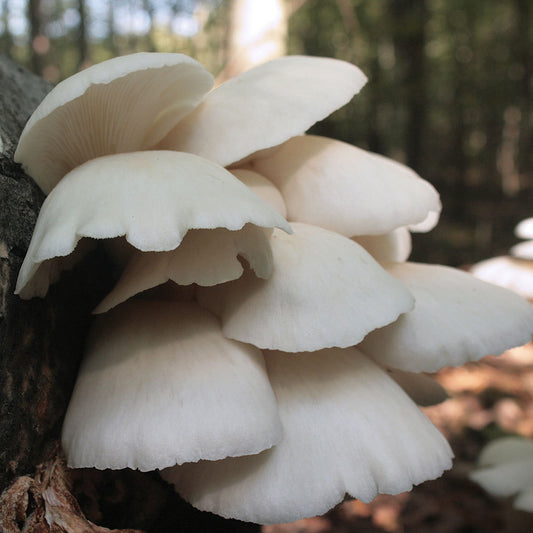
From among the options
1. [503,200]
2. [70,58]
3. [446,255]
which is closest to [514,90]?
[503,200]

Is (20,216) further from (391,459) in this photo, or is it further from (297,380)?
(391,459)

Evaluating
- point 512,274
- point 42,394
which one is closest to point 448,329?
point 42,394

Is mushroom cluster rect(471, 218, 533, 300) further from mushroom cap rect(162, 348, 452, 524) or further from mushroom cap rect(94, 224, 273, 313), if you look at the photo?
mushroom cap rect(94, 224, 273, 313)

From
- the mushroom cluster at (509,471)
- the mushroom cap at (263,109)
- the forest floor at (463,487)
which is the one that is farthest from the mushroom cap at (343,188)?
the forest floor at (463,487)

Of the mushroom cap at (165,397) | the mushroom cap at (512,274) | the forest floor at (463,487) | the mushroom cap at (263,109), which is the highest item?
the mushroom cap at (263,109)

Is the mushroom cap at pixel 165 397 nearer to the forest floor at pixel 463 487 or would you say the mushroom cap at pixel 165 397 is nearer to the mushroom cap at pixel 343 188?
the mushroom cap at pixel 343 188
